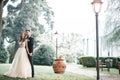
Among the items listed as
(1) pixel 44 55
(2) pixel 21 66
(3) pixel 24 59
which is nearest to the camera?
(2) pixel 21 66

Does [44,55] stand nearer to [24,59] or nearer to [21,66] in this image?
[24,59]

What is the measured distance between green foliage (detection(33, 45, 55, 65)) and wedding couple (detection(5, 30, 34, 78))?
15.1 metres

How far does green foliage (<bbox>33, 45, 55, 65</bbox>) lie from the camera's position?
29.4m

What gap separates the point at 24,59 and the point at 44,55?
1560 centimetres

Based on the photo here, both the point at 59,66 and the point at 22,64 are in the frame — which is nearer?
the point at 22,64

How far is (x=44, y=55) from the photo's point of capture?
2970 centimetres

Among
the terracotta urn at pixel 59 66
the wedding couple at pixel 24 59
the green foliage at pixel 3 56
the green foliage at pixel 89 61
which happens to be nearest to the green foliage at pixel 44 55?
the green foliage at pixel 89 61

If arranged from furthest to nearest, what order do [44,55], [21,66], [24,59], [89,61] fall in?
1. [89,61]
2. [44,55]
3. [24,59]
4. [21,66]

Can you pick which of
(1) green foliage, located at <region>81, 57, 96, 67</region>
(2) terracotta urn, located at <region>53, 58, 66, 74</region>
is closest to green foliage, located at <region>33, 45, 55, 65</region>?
(1) green foliage, located at <region>81, 57, 96, 67</region>

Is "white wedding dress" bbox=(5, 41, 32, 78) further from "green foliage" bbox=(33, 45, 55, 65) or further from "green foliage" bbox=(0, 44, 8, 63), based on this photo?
"green foliage" bbox=(0, 44, 8, 63)

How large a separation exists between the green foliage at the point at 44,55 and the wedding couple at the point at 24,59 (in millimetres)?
15064

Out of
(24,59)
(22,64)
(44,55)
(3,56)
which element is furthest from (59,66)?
(3,56)

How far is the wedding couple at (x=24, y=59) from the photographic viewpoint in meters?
14.0

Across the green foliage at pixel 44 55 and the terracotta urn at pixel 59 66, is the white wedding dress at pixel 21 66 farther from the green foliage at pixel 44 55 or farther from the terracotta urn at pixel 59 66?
the green foliage at pixel 44 55
